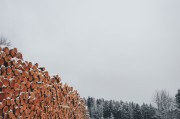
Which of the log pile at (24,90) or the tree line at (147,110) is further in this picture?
the tree line at (147,110)

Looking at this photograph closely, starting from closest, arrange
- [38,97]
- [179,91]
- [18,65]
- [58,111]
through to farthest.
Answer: [18,65] < [38,97] < [58,111] < [179,91]

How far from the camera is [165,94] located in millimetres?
63938

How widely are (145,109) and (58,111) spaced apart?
6573cm

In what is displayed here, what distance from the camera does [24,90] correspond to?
4434mm

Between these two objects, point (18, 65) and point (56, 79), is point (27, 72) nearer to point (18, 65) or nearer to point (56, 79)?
point (18, 65)

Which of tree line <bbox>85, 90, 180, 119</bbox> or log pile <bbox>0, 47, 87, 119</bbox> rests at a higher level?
tree line <bbox>85, 90, 180, 119</bbox>

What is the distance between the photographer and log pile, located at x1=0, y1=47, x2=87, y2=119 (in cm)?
383

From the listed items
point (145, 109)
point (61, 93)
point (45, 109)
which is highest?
point (145, 109)

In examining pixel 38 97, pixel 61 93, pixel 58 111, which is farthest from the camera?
pixel 61 93

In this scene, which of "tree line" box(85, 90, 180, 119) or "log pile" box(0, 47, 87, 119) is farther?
"tree line" box(85, 90, 180, 119)

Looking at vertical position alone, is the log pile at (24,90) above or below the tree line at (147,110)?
below

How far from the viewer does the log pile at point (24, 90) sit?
12.6 ft

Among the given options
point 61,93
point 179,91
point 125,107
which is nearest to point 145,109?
point 125,107

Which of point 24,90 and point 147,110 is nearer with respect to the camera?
point 24,90
